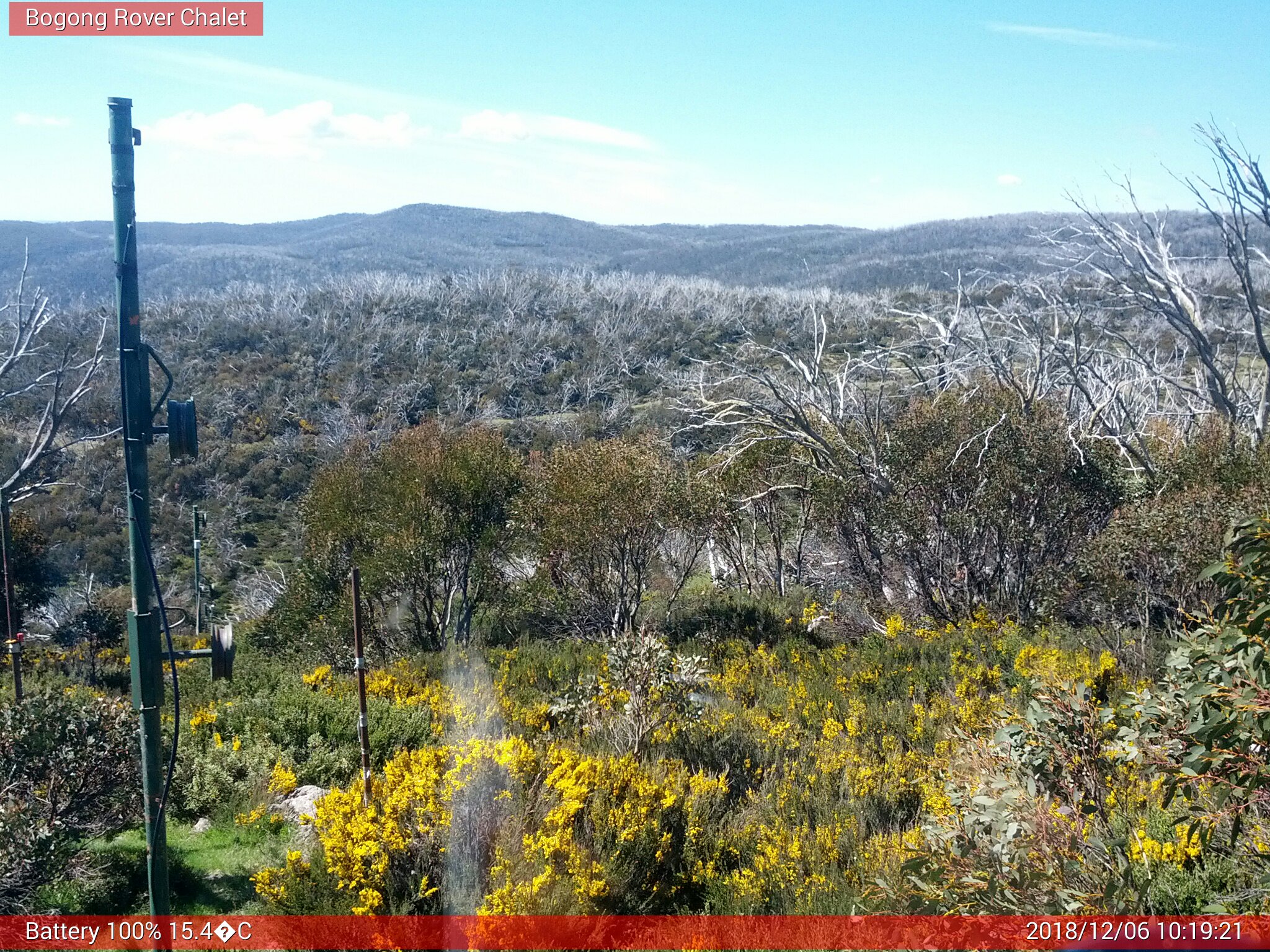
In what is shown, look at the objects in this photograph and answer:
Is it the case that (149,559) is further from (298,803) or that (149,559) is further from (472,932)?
(298,803)

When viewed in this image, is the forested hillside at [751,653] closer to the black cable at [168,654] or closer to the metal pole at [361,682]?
the metal pole at [361,682]

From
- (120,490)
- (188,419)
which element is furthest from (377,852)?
(120,490)

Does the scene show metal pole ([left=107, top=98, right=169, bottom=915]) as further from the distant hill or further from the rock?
the distant hill

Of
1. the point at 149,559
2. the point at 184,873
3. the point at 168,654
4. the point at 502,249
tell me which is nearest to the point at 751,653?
the point at 184,873

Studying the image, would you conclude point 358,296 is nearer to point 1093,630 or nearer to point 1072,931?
point 1093,630

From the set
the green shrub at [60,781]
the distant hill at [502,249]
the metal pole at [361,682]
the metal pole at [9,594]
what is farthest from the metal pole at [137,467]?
the distant hill at [502,249]

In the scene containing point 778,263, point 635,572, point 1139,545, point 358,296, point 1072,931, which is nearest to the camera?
point 1072,931
